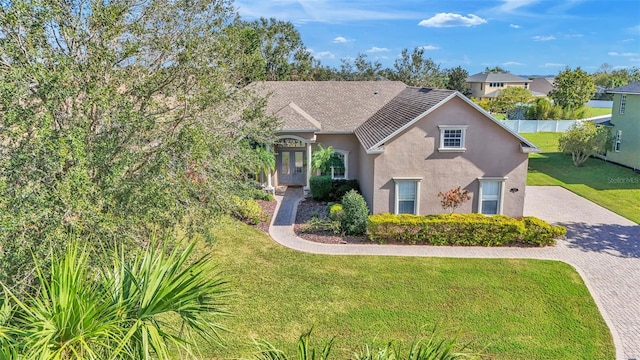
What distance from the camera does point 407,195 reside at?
20.4 meters

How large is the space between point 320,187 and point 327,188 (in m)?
0.42

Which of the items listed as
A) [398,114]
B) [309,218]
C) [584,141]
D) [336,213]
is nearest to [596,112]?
[584,141]

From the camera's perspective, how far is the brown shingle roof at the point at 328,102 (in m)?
27.2

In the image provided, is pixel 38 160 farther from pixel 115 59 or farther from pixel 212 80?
pixel 212 80

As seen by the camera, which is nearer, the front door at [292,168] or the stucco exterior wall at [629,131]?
the front door at [292,168]

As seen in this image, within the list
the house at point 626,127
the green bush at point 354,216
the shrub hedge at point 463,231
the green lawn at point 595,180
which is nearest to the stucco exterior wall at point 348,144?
the green bush at point 354,216

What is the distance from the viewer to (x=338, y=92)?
105 ft

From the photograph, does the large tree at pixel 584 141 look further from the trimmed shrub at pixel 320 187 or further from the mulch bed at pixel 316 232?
the mulch bed at pixel 316 232

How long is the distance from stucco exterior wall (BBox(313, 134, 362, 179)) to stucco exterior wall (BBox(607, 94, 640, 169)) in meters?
22.5

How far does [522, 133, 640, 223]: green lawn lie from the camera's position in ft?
82.6

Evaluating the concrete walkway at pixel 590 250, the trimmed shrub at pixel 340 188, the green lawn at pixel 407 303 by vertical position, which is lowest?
the green lawn at pixel 407 303

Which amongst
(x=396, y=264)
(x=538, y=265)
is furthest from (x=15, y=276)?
(x=538, y=265)

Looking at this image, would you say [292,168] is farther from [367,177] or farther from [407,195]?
[407,195]

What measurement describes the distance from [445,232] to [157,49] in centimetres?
1363
